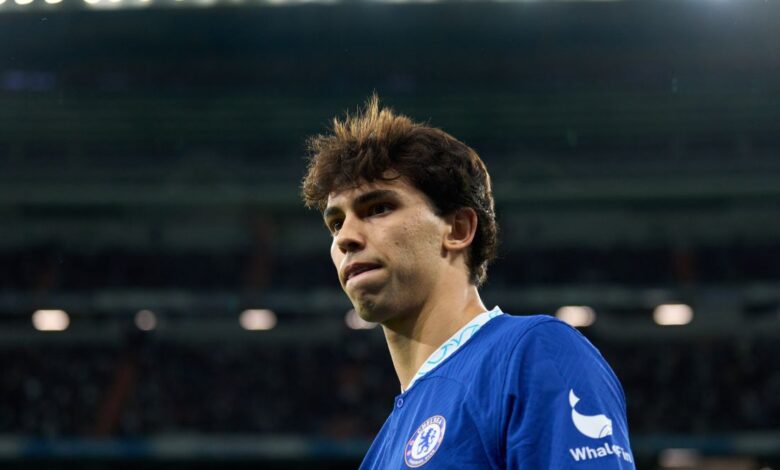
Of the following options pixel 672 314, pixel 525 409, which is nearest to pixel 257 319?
pixel 672 314

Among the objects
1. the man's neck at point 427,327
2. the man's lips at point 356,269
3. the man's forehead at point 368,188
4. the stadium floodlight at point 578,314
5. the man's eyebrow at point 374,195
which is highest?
the stadium floodlight at point 578,314

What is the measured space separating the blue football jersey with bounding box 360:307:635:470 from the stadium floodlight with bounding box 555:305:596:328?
19580 millimetres

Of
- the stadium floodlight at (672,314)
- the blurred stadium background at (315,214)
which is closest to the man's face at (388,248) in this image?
the blurred stadium background at (315,214)

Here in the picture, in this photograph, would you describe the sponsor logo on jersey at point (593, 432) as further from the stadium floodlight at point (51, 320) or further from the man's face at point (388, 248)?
the stadium floodlight at point (51, 320)

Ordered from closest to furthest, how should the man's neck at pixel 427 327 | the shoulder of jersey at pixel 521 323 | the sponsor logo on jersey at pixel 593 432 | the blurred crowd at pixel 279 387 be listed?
the sponsor logo on jersey at pixel 593 432, the shoulder of jersey at pixel 521 323, the man's neck at pixel 427 327, the blurred crowd at pixel 279 387

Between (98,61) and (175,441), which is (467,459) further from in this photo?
(98,61)

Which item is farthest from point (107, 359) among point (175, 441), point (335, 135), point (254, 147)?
point (335, 135)

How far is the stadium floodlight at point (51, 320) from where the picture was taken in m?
21.8

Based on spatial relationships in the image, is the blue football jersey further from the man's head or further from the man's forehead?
the man's forehead

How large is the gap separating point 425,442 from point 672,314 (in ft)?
67.8

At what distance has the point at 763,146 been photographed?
68.9 feet

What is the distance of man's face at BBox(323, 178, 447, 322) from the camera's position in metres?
2.34

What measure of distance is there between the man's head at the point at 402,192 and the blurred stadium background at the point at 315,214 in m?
15.9

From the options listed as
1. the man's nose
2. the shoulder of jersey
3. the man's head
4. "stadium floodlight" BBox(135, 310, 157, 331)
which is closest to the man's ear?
the man's head
